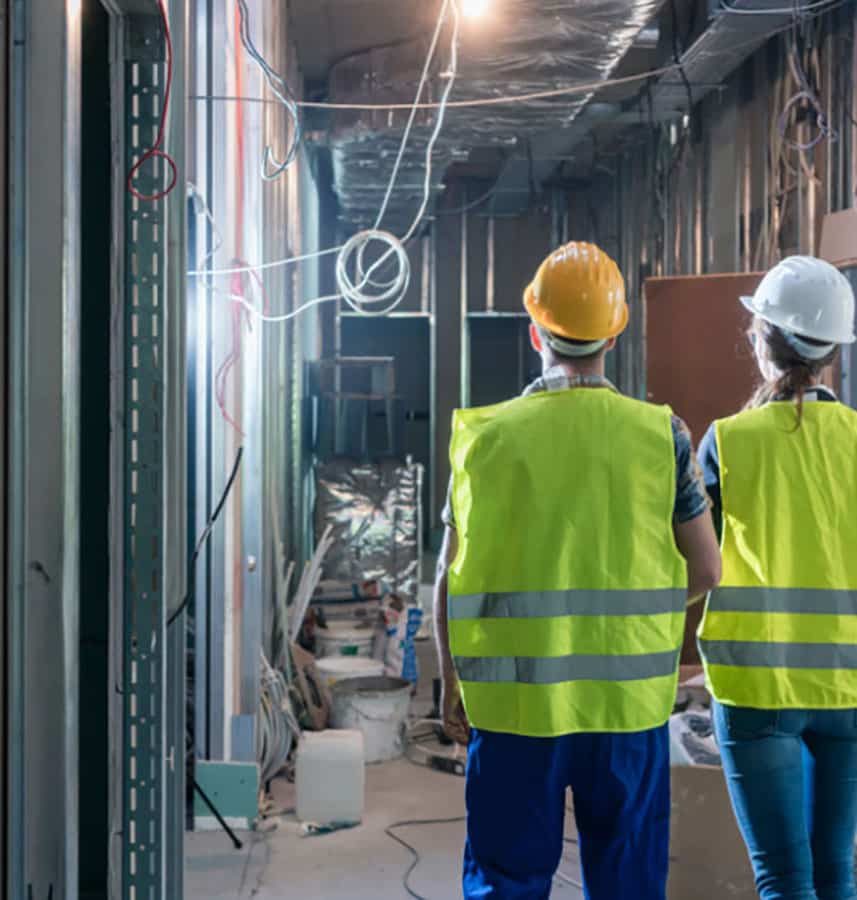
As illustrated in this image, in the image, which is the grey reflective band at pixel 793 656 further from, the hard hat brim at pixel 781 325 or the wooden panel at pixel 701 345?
the wooden panel at pixel 701 345

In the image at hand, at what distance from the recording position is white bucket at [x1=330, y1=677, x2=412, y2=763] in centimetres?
415

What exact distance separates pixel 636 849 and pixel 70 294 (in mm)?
1152

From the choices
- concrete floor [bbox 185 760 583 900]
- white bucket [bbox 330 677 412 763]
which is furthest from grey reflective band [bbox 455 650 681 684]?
white bucket [bbox 330 677 412 763]

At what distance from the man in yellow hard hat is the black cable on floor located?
1.32m

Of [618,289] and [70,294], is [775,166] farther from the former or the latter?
[70,294]

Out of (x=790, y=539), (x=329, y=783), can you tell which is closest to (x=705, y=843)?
(x=790, y=539)

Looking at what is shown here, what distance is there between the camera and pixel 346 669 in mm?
4383

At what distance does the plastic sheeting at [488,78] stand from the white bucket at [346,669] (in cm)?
268

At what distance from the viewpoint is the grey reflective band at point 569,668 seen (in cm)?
167

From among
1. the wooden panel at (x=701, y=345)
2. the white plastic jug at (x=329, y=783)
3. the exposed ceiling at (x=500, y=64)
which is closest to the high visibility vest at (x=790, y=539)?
the white plastic jug at (x=329, y=783)

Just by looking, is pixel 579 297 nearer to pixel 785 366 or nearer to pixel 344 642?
pixel 785 366

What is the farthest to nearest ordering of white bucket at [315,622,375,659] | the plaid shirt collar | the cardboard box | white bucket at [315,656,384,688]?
white bucket at [315,622,375,659] < white bucket at [315,656,384,688] < the cardboard box < the plaid shirt collar

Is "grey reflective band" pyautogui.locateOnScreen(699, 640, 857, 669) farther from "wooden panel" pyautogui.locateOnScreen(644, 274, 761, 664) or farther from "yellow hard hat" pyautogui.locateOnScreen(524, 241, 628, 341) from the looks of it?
"wooden panel" pyautogui.locateOnScreen(644, 274, 761, 664)

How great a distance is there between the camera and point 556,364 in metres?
1.81
